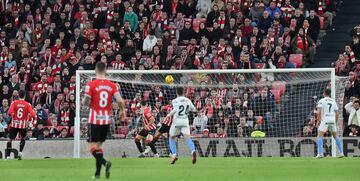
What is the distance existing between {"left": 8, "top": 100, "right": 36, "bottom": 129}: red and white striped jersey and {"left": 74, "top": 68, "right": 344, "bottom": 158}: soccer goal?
2.00m

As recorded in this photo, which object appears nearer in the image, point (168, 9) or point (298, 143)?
point (298, 143)

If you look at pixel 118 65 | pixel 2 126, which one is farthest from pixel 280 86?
pixel 2 126

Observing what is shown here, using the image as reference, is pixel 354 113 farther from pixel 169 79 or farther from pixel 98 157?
pixel 98 157

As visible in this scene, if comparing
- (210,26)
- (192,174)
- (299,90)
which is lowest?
(192,174)

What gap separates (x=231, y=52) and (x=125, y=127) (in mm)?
4557

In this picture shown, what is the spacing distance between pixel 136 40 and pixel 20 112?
7576 millimetres

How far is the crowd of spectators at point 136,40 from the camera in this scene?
34812 mm

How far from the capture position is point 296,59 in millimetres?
34969

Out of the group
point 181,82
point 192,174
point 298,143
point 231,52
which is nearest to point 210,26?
point 231,52

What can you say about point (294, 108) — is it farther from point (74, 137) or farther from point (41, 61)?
point (41, 61)

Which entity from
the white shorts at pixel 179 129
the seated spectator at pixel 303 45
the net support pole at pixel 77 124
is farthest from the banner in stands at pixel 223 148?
the white shorts at pixel 179 129

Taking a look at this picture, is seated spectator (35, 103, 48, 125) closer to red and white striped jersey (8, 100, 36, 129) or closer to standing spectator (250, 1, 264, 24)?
red and white striped jersey (8, 100, 36, 129)

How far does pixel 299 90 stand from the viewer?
3203 centimetres

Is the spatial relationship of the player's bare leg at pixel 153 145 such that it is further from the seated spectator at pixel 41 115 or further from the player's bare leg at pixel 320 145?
the player's bare leg at pixel 320 145
